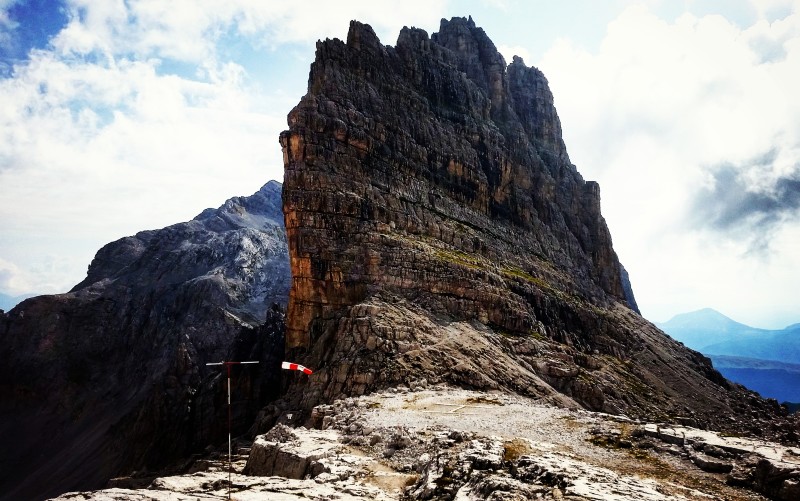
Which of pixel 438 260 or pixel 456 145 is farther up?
pixel 456 145

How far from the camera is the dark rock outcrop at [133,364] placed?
9444 cm

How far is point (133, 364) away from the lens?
15588 centimetres

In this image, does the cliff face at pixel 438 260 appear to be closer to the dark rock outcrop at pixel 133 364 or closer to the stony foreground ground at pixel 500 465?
the stony foreground ground at pixel 500 465

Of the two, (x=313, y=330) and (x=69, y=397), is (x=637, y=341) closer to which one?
(x=313, y=330)

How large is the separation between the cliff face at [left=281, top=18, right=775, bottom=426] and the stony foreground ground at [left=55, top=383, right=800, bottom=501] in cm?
2278

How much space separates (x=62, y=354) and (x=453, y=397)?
5935 inches

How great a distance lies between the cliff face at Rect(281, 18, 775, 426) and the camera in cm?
6400

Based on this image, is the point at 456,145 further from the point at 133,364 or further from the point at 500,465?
the point at 133,364

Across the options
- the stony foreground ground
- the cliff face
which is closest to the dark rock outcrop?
the cliff face

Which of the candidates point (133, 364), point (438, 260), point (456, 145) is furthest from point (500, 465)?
point (133, 364)

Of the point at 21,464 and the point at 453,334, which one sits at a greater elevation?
the point at 453,334

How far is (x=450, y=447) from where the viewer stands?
93.8 ft

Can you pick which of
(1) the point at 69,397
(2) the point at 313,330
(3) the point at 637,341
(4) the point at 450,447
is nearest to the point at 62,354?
(1) the point at 69,397

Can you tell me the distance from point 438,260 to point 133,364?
118 metres
